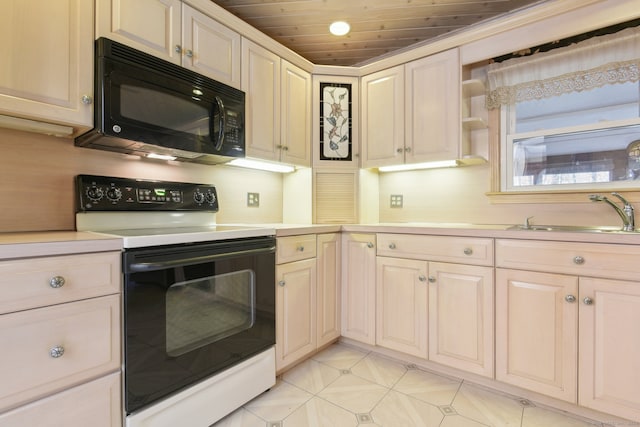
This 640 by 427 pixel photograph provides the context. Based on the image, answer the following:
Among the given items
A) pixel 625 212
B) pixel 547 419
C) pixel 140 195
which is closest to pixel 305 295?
pixel 140 195

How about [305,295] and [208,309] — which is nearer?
[208,309]

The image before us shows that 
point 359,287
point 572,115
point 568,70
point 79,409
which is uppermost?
point 568,70

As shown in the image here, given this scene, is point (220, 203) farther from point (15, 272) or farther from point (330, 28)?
point (330, 28)

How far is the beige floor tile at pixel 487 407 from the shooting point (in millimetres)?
1438

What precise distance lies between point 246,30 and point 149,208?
3.96 ft

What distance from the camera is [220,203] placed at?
2051 millimetres

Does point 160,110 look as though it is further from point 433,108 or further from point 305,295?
point 433,108

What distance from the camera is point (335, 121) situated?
7.97 feet

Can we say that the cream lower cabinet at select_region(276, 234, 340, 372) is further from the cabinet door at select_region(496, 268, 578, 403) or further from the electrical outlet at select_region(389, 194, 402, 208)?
the cabinet door at select_region(496, 268, 578, 403)

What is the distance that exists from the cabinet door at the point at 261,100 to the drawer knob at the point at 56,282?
3.89ft

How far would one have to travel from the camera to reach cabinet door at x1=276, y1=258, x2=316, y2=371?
1.72m

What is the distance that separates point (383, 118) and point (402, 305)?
4.44ft

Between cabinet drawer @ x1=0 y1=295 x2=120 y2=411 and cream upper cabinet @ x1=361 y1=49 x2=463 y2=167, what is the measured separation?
75.1 inches

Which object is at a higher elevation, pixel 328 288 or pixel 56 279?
pixel 56 279
